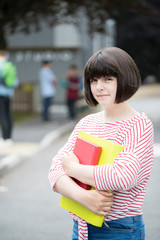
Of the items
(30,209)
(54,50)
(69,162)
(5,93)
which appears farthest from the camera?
(54,50)

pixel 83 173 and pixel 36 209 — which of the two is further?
pixel 36 209

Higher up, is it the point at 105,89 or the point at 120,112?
the point at 105,89

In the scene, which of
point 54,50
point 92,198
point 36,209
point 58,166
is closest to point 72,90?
point 54,50

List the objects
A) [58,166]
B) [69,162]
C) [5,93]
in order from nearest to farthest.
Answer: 1. [69,162]
2. [58,166]
3. [5,93]

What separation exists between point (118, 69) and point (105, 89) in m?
0.13

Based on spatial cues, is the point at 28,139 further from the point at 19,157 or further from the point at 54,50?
the point at 54,50

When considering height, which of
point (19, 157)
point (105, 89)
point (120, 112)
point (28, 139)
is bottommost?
point (28, 139)

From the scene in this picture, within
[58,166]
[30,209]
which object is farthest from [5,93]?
[58,166]

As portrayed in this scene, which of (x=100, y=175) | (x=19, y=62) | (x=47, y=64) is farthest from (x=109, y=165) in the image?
(x=19, y=62)

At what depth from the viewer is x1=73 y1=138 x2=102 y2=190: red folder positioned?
2.39 m

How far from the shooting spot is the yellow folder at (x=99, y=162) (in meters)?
2.35

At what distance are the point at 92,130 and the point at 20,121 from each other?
1440 cm

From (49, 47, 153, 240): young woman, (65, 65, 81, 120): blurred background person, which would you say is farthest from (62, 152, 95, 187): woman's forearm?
(65, 65, 81, 120): blurred background person

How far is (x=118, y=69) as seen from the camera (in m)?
2.43
